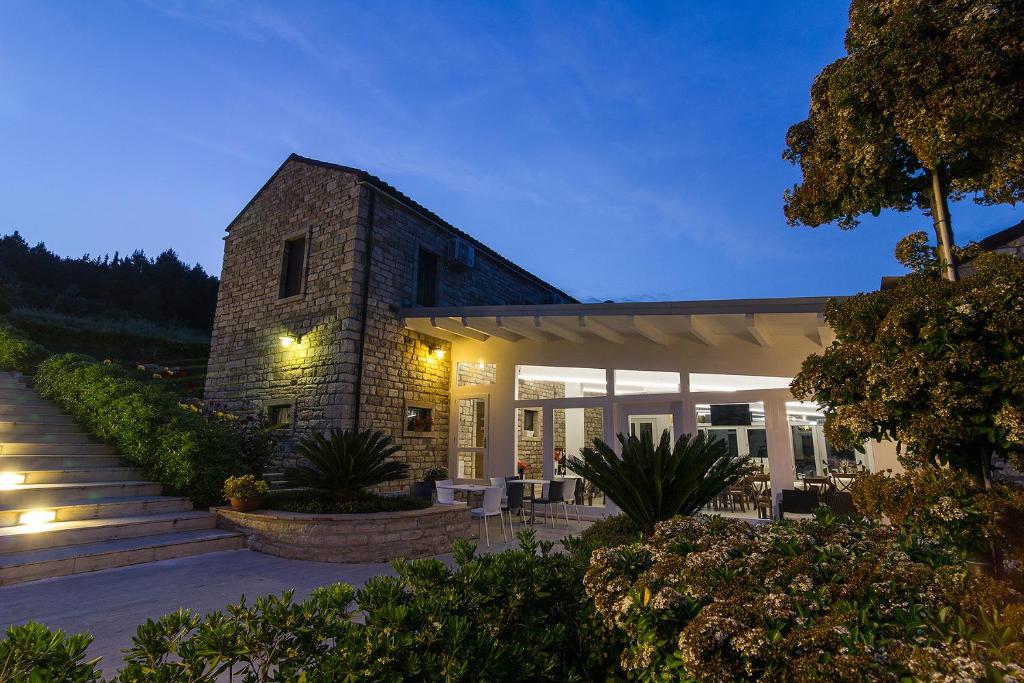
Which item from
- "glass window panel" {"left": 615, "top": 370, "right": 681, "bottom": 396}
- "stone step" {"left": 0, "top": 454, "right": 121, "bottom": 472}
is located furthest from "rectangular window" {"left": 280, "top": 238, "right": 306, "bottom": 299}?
"glass window panel" {"left": 615, "top": 370, "right": 681, "bottom": 396}

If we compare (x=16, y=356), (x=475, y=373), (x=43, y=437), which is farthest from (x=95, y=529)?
(x=16, y=356)

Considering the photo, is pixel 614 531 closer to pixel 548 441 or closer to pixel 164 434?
pixel 548 441

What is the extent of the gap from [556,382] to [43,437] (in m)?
8.57

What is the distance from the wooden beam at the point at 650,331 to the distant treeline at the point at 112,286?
25.9 metres

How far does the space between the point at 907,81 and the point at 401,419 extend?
8.61m

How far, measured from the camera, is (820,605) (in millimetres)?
1657

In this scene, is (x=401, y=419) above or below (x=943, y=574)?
above

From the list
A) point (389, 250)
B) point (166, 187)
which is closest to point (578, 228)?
point (166, 187)

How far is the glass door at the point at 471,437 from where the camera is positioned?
10.4 meters

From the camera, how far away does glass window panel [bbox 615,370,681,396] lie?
888 centimetres

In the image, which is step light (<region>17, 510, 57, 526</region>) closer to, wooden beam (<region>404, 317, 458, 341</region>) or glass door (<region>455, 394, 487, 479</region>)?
wooden beam (<region>404, 317, 458, 341</region>)

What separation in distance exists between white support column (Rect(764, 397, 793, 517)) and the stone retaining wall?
17.3 feet

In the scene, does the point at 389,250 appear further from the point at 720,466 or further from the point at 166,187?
the point at 166,187

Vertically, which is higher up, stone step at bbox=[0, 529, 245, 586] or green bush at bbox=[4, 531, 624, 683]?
green bush at bbox=[4, 531, 624, 683]
